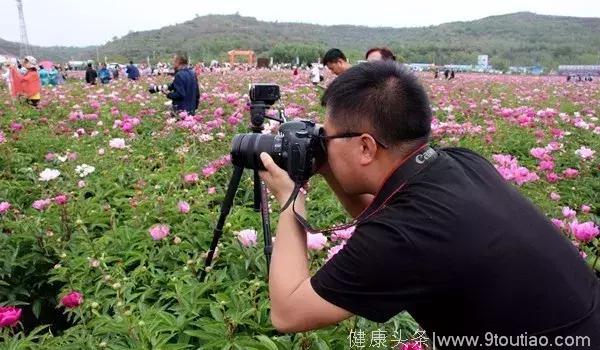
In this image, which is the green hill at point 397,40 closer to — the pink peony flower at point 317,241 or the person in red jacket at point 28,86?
the person in red jacket at point 28,86

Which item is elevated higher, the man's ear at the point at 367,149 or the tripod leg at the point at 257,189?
the man's ear at the point at 367,149

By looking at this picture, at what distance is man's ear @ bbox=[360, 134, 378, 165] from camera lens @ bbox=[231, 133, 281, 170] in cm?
29

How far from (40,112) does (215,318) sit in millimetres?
5535

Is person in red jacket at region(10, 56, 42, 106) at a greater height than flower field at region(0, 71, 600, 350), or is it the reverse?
person in red jacket at region(10, 56, 42, 106)

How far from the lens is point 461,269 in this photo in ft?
3.29

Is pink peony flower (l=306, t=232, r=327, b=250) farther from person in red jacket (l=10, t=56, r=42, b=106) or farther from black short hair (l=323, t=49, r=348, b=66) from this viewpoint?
person in red jacket (l=10, t=56, r=42, b=106)

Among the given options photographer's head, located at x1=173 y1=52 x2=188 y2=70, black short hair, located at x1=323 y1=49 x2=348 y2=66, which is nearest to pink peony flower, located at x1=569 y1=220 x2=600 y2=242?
black short hair, located at x1=323 y1=49 x2=348 y2=66

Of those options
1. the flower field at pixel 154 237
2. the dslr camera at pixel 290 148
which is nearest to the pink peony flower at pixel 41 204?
the flower field at pixel 154 237

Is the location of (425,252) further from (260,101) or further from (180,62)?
(180,62)

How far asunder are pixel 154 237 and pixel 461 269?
1.43m

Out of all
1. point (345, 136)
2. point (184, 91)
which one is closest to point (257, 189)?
point (345, 136)

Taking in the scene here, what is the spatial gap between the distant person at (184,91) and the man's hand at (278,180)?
14.6ft

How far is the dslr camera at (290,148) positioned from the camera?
1271mm

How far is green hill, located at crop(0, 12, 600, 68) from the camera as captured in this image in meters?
63.7
